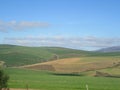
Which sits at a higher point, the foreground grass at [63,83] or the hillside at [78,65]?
the hillside at [78,65]

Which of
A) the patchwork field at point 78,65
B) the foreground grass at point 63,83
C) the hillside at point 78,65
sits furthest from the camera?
the patchwork field at point 78,65

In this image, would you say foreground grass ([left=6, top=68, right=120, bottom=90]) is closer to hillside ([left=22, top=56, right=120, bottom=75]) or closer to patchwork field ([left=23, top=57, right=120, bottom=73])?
hillside ([left=22, top=56, right=120, bottom=75])

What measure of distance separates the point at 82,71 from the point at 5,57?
43.9 metres

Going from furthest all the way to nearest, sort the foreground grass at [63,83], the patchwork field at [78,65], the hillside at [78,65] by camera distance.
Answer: the patchwork field at [78,65], the hillside at [78,65], the foreground grass at [63,83]

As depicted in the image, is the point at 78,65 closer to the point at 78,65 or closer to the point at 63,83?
the point at 78,65

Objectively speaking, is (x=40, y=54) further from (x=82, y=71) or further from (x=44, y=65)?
(x=82, y=71)

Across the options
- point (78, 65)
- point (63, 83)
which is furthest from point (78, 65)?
point (63, 83)

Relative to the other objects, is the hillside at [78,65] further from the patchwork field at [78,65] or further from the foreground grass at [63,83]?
the foreground grass at [63,83]

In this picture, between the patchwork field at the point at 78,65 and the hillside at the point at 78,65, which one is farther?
the patchwork field at the point at 78,65

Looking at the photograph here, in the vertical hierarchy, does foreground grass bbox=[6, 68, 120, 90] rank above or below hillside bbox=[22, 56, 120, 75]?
below

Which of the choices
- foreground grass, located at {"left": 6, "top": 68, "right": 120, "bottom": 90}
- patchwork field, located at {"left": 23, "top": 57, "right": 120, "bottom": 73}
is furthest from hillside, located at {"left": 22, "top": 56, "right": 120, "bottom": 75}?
foreground grass, located at {"left": 6, "top": 68, "right": 120, "bottom": 90}

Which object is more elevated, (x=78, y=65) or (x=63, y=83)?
(x=78, y=65)

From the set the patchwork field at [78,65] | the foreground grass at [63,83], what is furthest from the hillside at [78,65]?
the foreground grass at [63,83]

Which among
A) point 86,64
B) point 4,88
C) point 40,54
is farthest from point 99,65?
point 4,88
